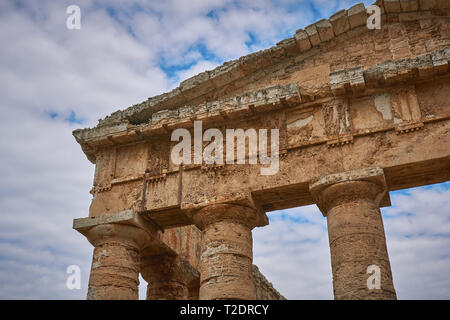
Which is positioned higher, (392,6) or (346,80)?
(392,6)

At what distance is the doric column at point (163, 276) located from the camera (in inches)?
466

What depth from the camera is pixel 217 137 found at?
10.2 metres

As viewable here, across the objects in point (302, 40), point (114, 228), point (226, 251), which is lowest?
point (226, 251)

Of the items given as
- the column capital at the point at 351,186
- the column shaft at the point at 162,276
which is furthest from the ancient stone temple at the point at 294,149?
the column shaft at the point at 162,276

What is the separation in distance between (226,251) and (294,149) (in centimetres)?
239

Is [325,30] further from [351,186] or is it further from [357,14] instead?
[351,186]

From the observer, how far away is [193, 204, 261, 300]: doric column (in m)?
8.56

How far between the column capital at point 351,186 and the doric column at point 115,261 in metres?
3.96

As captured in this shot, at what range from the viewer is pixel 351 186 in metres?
8.46

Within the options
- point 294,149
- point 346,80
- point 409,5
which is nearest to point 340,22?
point 409,5

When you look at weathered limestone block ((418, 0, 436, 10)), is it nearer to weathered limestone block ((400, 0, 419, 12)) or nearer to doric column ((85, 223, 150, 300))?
weathered limestone block ((400, 0, 419, 12))

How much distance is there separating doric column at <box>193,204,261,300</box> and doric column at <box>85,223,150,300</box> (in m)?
1.54

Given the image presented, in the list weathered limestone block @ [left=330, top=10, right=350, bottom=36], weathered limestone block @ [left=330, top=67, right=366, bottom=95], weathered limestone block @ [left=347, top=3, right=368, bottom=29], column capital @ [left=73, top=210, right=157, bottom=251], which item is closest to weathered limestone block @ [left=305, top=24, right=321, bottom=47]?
weathered limestone block @ [left=330, top=10, right=350, bottom=36]
